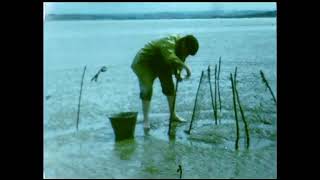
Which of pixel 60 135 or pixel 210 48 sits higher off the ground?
pixel 210 48

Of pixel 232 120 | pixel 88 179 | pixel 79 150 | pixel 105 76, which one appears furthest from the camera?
pixel 105 76

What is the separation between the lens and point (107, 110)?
21.4 feet

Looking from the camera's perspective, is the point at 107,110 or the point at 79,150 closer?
the point at 79,150

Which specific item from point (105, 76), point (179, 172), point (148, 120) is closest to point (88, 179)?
point (179, 172)
